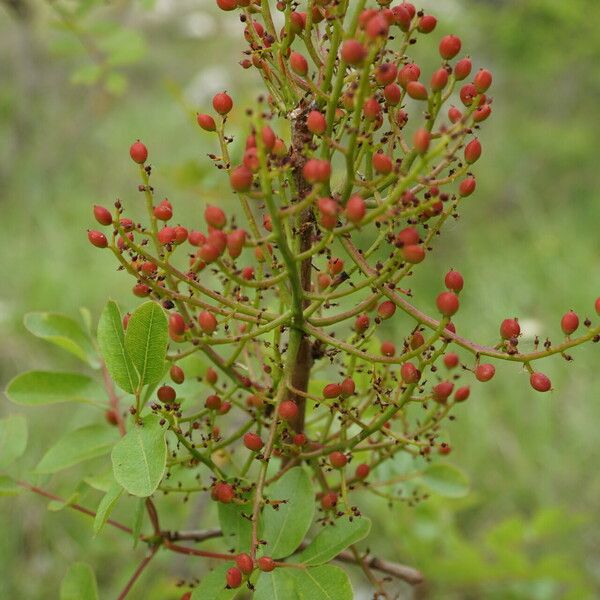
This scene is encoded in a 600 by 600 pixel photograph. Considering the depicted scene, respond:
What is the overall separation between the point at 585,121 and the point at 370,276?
25.4 ft

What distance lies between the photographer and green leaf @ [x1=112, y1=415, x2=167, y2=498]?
769mm

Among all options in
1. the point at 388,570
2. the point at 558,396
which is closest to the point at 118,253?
the point at 388,570

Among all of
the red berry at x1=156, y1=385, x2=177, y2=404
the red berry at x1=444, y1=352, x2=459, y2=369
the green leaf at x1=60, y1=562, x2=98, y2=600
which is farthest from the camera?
the red berry at x1=444, y1=352, x2=459, y2=369

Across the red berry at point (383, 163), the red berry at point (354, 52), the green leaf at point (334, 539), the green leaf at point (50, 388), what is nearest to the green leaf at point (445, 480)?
→ the green leaf at point (334, 539)

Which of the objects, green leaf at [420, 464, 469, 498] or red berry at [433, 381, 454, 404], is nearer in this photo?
red berry at [433, 381, 454, 404]

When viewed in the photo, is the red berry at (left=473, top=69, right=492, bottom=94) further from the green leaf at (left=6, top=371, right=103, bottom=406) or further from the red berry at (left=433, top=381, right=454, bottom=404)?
the green leaf at (left=6, top=371, right=103, bottom=406)

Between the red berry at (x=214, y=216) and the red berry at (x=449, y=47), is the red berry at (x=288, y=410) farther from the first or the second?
the red berry at (x=449, y=47)

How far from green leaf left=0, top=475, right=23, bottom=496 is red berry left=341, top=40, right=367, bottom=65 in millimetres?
790

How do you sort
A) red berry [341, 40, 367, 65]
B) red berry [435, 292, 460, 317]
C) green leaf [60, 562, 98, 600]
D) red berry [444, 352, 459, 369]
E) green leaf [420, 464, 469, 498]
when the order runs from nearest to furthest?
red berry [341, 40, 367, 65] → red berry [435, 292, 460, 317] → green leaf [60, 562, 98, 600] → red berry [444, 352, 459, 369] → green leaf [420, 464, 469, 498]

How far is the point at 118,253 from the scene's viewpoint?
82 cm

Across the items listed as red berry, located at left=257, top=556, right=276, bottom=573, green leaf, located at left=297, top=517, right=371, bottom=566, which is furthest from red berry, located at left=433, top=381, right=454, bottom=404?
red berry, located at left=257, top=556, right=276, bottom=573

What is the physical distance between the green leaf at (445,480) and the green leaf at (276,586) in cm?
46

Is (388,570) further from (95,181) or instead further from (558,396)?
(95,181)

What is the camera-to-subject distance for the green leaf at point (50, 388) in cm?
111
